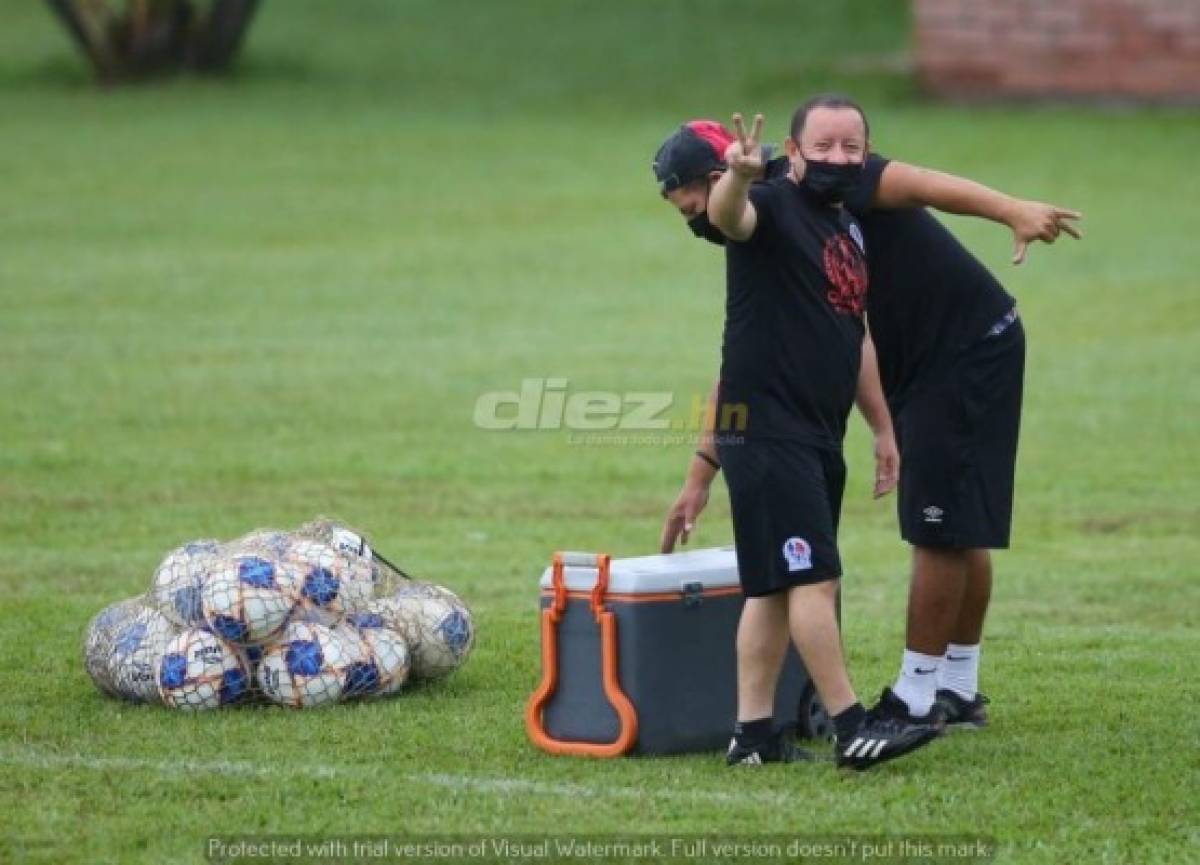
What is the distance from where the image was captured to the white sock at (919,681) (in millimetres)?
7484

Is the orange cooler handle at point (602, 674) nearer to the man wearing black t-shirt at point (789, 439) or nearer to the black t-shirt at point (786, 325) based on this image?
the man wearing black t-shirt at point (789, 439)

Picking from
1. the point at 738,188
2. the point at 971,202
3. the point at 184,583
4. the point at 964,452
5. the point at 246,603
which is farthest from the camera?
the point at 184,583

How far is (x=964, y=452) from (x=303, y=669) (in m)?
2.30

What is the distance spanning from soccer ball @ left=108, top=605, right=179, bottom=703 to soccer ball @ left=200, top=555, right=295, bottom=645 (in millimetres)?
201

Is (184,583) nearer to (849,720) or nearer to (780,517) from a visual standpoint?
(780,517)

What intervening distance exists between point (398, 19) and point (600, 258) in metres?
19.4

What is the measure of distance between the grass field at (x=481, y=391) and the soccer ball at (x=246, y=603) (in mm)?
309

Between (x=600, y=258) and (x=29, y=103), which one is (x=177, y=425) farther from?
(x=29, y=103)

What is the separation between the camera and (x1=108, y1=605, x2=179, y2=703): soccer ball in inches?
307

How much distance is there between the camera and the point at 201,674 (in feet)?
25.4

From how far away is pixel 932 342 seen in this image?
7.44m

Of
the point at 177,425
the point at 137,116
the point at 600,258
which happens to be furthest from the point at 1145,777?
the point at 137,116

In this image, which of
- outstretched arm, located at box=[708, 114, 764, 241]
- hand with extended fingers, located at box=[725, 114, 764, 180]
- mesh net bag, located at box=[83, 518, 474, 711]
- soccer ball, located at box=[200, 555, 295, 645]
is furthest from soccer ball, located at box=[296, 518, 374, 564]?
hand with extended fingers, located at box=[725, 114, 764, 180]

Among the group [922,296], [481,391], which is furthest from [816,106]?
[481,391]
